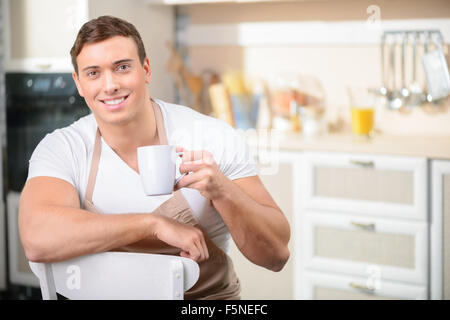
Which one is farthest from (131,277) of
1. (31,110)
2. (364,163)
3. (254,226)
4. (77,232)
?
(31,110)

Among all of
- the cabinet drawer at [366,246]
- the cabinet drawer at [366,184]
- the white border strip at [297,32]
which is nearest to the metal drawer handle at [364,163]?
the cabinet drawer at [366,184]

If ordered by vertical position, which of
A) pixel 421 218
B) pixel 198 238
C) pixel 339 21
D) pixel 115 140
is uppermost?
pixel 339 21

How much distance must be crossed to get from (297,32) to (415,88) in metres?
0.41

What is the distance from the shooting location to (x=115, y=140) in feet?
2.61

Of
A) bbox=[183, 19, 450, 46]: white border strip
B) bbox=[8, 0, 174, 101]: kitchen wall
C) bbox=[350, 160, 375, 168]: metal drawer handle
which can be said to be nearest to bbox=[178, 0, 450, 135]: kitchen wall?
bbox=[183, 19, 450, 46]: white border strip

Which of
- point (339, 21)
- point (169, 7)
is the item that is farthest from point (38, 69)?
point (339, 21)

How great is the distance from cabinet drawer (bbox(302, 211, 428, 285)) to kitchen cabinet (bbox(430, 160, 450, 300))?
0.07ft

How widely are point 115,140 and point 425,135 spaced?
132 cm

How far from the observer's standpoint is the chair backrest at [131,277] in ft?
2.09

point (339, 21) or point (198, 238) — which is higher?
Result: point (339, 21)

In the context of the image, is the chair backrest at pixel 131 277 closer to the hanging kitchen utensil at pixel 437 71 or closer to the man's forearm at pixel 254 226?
the man's forearm at pixel 254 226

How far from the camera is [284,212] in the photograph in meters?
1.76

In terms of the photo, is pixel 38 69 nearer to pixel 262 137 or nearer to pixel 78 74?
pixel 262 137

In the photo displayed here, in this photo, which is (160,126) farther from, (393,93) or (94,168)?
(393,93)
